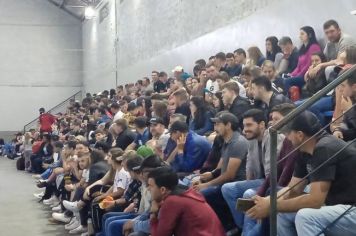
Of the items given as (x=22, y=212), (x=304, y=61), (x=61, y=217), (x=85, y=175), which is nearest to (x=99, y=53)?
(x=22, y=212)

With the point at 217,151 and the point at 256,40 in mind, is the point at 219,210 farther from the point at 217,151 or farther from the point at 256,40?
the point at 256,40

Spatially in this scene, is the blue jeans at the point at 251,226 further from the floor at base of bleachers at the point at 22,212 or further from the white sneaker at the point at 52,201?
the white sneaker at the point at 52,201

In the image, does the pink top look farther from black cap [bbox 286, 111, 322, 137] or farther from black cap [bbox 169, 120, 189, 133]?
black cap [bbox 286, 111, 322, 137]

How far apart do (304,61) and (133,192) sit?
2604mm

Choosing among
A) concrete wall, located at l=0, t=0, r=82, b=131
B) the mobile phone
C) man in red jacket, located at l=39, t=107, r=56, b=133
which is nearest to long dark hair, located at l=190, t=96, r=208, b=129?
the mobile phone

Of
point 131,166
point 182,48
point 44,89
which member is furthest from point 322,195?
point 44,89

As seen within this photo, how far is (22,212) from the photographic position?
8734 mm

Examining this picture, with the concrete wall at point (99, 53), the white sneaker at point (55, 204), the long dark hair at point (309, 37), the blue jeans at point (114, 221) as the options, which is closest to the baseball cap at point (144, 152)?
the blue jeans at point (114, 221)

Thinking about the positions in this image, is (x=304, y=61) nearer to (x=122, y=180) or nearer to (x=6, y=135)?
(x=122, y=180)

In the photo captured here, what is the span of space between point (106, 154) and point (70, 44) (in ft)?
57.7

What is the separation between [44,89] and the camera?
78.2 feet

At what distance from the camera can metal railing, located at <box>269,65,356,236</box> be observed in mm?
2797

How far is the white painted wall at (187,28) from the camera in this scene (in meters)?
A: 7.55

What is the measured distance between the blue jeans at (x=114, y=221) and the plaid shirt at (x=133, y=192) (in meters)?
0.21
